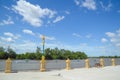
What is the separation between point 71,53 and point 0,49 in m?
34.2

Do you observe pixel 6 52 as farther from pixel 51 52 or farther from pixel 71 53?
pixel 71 53

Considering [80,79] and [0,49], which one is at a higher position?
[0,49]

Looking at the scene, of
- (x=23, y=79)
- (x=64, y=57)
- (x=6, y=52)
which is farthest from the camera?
(x=64, y=57)

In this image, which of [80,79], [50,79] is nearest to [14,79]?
[50,79]

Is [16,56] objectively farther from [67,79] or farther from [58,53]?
[67,79]

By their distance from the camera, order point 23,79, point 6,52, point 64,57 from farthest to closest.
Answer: point 64,57
point 6,52
point 23,79

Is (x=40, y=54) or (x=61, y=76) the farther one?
(x=40, y=54)

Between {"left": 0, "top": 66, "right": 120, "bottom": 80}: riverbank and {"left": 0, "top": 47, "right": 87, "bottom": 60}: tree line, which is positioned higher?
{"left": 0, "top": 47, "right": 87, "bottom": 60}: tree line

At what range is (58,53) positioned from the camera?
8756cm

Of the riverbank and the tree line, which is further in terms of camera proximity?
the tree line

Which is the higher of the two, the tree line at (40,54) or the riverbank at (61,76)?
the tree line at (40,54)

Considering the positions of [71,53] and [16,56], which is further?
[71,53]

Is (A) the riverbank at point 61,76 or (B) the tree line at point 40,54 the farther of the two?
(B) the tree line at point 40,54

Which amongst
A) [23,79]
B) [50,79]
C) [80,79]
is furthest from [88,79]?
[23,79]
